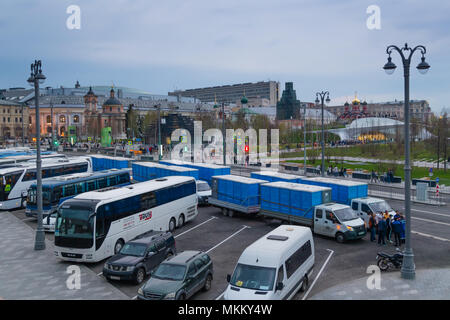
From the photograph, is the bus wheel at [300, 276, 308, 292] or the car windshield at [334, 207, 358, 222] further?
the car windshield at [334, 207, 358, 222]

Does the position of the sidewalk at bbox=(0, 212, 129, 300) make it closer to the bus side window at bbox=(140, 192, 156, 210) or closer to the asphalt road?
the asphalt road

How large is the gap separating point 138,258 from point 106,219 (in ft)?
11.6

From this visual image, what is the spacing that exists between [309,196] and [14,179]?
22.7 metres

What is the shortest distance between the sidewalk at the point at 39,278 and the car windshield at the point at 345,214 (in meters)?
11.4

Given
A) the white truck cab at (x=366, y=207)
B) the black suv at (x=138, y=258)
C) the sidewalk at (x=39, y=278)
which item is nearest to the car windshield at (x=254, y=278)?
the sidewalk at (x=39, y=278)

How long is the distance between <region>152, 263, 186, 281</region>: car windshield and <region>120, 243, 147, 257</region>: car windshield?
2.36 metres

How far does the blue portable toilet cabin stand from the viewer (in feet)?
72.5

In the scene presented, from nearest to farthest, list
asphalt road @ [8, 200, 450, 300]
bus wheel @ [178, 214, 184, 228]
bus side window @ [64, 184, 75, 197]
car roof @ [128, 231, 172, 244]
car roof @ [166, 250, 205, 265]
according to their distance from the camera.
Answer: car roof @ [166, 250, 205, 265]
asphalt road @ [8, 200, 450, 300]
car roof @ [128, 231, 172, 244]
bus wheel @ [178, 214, 184, 228]
bus side window @ [64, 184, 75, 197]

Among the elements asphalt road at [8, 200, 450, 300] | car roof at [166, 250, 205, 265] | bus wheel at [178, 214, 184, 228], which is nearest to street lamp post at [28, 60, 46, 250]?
asphalt road at [8, 200, 450, 300]

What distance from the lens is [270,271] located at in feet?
40.3

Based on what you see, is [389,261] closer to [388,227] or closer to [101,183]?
[388,227]
